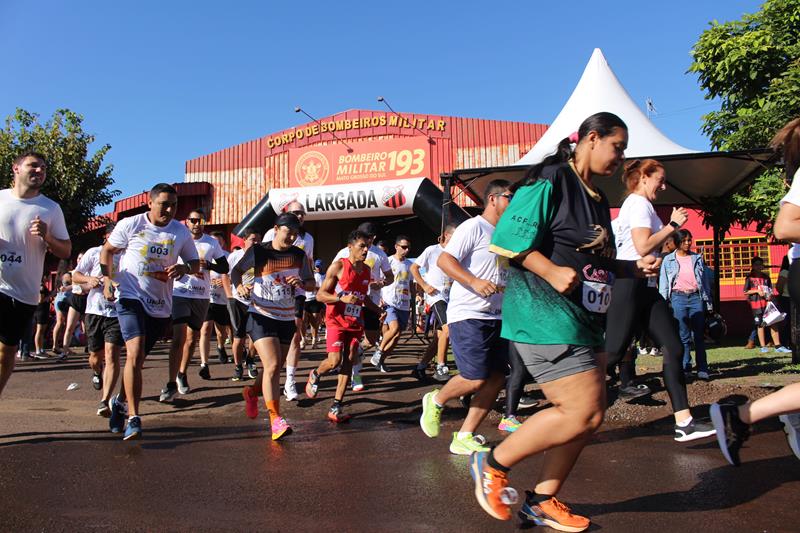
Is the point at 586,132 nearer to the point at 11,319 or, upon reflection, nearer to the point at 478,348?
the point at 478,348

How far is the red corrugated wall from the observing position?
24.8 metres

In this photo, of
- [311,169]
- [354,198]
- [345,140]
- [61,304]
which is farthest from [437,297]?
[311,169]

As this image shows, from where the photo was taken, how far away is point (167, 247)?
234 inches

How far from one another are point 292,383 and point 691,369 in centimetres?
524

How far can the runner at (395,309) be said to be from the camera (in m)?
10.1

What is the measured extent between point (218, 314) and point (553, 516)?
7.93 metres

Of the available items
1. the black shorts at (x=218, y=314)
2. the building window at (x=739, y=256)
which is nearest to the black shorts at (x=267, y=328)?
the black shorts at (x=218, y=314)

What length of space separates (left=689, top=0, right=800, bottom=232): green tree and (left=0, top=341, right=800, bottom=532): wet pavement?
9.27 meters

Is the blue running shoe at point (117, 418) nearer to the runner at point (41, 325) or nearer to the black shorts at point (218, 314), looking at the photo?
the black shorts at point (218, 314)

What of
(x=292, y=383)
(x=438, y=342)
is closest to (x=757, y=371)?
(x=438, y=342)

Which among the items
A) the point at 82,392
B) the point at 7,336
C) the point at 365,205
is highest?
the point at 365,205

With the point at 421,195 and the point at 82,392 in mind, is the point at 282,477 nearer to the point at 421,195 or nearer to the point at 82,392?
the point at 82,392

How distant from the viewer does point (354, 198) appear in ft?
72.9

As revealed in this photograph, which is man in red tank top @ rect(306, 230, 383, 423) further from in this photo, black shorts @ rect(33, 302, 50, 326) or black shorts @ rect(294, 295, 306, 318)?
black shorts @ rect(33, 302, 50, 326)
